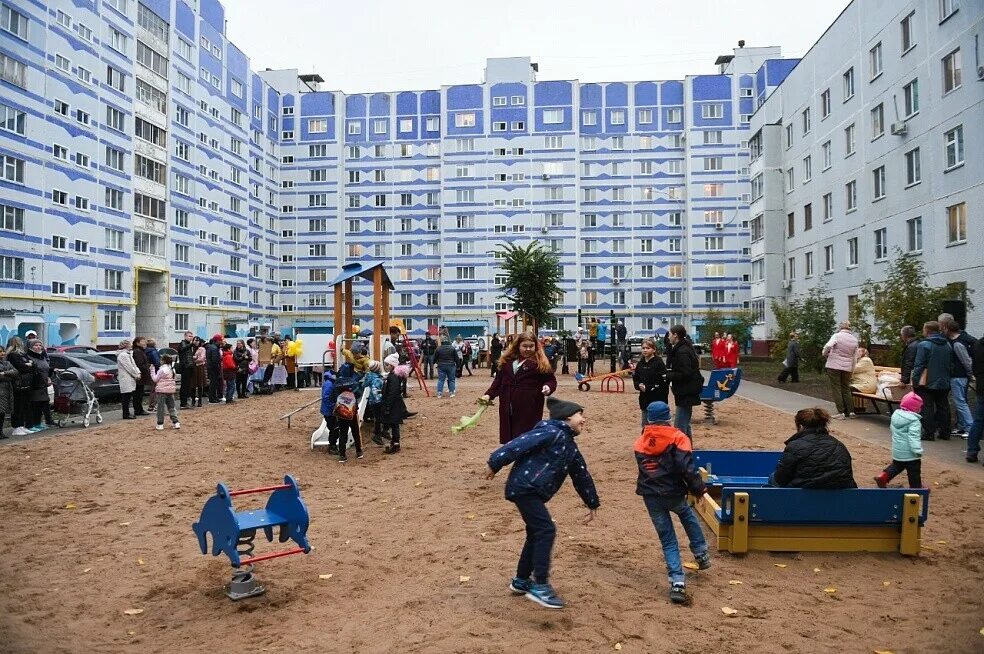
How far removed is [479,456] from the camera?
39.8 ft

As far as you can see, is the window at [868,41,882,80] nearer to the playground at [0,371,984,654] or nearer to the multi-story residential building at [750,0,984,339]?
the multi-story residential building at [750,0,984,339]

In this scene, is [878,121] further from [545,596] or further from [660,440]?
[545,596]

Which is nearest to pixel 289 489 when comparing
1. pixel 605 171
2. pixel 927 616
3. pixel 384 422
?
pixel 927 616

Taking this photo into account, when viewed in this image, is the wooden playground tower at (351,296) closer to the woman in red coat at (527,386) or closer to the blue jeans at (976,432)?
the woman in red coat at (527,386)

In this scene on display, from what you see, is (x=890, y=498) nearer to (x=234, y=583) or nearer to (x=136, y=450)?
(x=234, y=583)

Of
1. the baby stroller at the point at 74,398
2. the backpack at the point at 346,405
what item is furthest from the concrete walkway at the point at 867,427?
the baby stroller at the point at 74,398

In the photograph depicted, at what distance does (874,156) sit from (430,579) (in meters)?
32.1

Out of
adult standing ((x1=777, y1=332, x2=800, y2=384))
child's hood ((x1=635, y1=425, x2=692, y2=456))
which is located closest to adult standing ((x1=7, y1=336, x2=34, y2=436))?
child's hood ((x1=635, y1=425, x2=692, y2=456))

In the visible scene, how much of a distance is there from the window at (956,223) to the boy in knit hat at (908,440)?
65.7 feet

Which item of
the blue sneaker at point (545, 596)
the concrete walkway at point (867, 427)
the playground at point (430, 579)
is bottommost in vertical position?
the playground at point (430, 579)

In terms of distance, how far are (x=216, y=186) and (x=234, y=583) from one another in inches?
2232

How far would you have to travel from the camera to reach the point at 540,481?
5.44 metres

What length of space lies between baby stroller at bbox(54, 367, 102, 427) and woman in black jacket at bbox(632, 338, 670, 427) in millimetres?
12272

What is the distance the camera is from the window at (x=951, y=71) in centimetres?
2488
